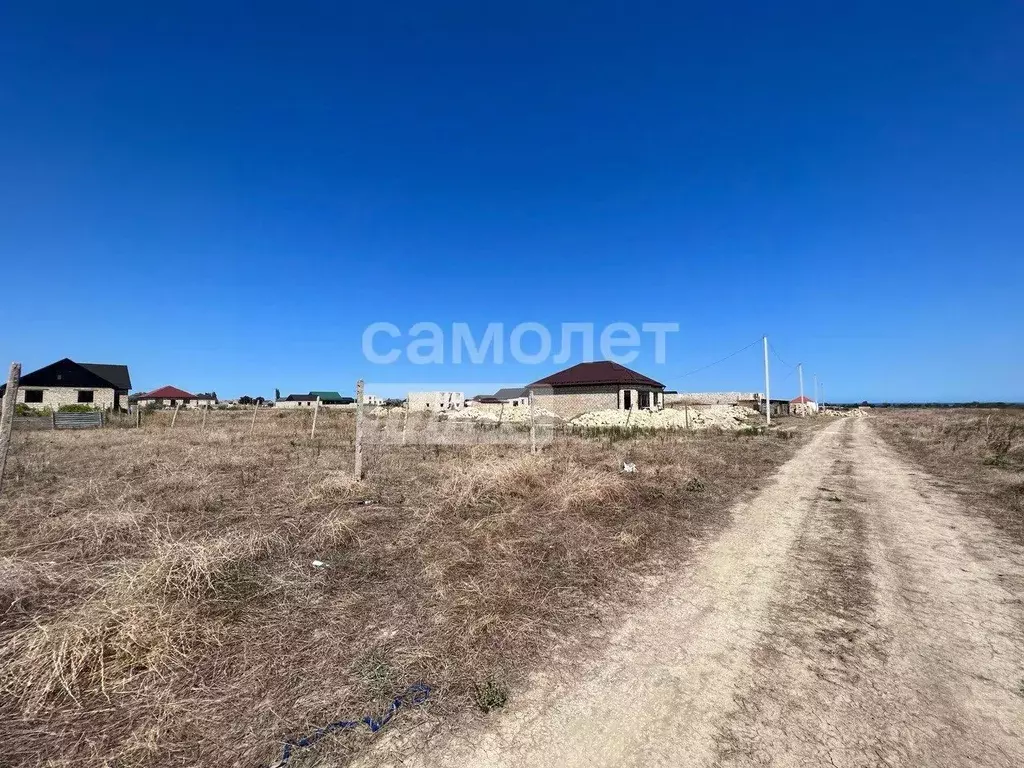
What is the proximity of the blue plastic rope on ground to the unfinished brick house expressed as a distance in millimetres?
31674

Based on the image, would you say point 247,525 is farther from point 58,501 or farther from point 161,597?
point 58,501

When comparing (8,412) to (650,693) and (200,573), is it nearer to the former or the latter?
(200,573)

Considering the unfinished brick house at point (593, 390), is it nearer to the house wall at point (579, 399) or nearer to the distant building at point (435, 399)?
the house wall at point (579, 399)

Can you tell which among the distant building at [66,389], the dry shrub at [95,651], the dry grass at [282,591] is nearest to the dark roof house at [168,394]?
the distant building at [66,389]

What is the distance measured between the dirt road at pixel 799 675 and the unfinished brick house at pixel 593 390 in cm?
2874

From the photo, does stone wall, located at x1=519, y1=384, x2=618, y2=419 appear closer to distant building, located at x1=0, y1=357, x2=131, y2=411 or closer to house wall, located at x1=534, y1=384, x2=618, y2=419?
house wall, located at x1=534, y1=384, x2=618, y2=419

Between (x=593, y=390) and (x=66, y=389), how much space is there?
40032mm

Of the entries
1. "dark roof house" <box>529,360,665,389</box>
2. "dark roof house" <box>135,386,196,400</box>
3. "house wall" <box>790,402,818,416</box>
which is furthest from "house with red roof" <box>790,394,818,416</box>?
"dark roof house" <box>135,386,196,400</box>

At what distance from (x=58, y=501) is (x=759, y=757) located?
→ 361 inches

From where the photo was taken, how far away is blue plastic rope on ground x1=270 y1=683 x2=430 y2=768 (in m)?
2.34

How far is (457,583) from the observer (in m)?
4.43

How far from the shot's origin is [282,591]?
421cm

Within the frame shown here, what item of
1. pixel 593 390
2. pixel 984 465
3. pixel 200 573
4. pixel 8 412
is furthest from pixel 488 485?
pixel 593 390

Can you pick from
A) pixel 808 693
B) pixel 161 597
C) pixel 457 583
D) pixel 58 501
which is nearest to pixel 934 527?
pixel 808 693
